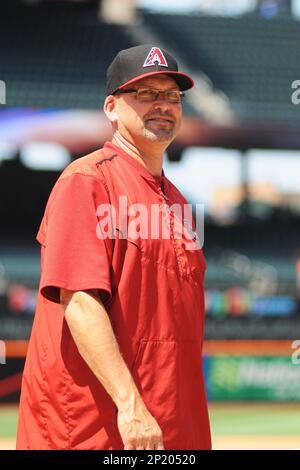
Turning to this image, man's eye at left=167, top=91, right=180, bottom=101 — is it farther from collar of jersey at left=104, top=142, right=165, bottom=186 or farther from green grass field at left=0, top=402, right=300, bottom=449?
green grass field at left=0, top=402, right=300, bottom=449

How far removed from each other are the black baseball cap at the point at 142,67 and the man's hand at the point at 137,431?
0.86 m

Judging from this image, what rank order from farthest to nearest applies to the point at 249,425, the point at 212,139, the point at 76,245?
the point at 212,139 → the point at 249,425 → the point at 76,245

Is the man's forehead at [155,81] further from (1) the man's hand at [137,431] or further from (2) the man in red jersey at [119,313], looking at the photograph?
(1) the man's hand at [137,431]

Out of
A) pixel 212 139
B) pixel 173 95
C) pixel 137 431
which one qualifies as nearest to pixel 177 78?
pixel 173 95

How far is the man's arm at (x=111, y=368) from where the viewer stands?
6.79ft

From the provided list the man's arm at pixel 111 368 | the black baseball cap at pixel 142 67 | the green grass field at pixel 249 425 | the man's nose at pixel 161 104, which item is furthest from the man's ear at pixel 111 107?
the green grass field at pixel 249 425

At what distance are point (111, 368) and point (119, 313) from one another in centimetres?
17

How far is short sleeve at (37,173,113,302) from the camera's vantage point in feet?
7.08

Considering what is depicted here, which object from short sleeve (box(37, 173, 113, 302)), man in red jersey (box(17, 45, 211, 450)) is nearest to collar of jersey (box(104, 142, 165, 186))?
man in red jersey (box(17, 45, 211, 450))

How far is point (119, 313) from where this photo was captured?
2.21 meters

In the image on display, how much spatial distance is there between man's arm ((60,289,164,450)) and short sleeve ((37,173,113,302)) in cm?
5

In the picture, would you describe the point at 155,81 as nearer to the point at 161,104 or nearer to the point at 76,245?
the point at 161,104
